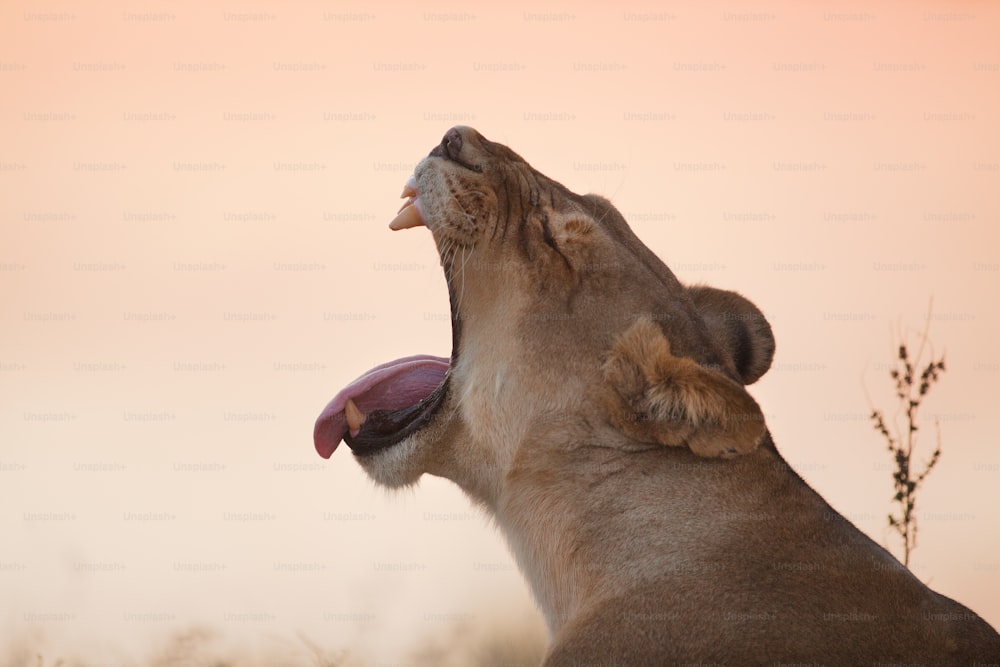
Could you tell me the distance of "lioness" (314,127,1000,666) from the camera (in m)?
3.67

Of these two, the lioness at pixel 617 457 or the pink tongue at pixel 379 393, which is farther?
the pink tongue at pixel 379 393

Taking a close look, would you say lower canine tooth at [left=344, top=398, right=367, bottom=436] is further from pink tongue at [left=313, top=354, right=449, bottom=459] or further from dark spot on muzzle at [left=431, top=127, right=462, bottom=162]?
dark spot on muzzle at [left=431, top=127, right=462, bottom=162]

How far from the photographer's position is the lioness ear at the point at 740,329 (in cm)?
459

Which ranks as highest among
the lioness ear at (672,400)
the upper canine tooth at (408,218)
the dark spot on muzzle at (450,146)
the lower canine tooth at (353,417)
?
the dark spot on muzzle at (450,146)

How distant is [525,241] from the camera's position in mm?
4250

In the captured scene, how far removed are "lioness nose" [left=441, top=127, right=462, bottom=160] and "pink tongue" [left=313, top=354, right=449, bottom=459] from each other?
0.79m

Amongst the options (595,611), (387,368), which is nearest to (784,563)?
(595,611)

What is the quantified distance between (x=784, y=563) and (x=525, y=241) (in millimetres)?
1278

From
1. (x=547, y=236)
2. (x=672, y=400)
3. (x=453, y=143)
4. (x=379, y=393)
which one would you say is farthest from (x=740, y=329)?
(x=379, y=393)

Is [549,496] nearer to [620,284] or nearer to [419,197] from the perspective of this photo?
[620,284]

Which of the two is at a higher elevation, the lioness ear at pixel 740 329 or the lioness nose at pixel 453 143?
the lioness nose at pixel 453 143

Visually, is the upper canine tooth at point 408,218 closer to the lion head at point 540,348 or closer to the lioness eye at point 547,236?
the lion head at point 540,348

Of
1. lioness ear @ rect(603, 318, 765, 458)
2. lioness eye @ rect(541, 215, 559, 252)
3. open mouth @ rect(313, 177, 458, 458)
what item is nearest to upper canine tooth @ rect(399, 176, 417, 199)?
open mouth @ rect(313, 177, 458, 458)

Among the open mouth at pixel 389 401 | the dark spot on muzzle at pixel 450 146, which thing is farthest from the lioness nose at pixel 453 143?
the open mouth at pixel 389 401
